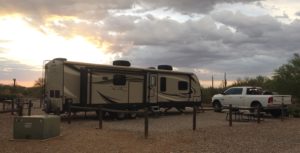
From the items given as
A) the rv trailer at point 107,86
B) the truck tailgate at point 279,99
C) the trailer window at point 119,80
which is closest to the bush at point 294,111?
the truck tailgate at point 279,99

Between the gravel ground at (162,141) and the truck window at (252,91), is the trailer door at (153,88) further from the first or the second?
the gravel ground at (162,141)

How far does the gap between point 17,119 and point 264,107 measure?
1400 centimetres

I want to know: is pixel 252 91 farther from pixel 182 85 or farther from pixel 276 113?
pixel 182 85

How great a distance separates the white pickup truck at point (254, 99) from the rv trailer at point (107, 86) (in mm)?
3392

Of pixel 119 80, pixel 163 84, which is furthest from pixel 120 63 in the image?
pixel 163 84

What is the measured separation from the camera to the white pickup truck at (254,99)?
2511 cm

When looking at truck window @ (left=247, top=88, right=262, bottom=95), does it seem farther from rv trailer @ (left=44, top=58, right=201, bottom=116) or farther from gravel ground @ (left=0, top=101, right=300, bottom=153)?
gravel ground @ (left=0, top=101, right=300, bottom=153)

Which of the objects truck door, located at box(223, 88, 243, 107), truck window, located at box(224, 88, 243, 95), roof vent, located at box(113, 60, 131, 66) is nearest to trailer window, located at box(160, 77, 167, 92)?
roof vent, located at box(113, 60, 131, 66)

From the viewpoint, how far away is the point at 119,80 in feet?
74.0

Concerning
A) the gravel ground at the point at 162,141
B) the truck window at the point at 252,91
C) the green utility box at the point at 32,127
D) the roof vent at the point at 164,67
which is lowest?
the gravel ground at the point at 162,141

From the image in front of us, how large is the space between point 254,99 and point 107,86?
30.7ft

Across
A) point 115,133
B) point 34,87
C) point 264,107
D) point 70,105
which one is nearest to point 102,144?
point 115,133

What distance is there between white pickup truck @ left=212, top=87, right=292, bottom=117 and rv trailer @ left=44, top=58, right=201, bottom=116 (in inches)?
134

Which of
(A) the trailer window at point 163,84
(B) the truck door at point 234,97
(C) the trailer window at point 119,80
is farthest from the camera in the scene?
(B) the truck door at point 234,97
